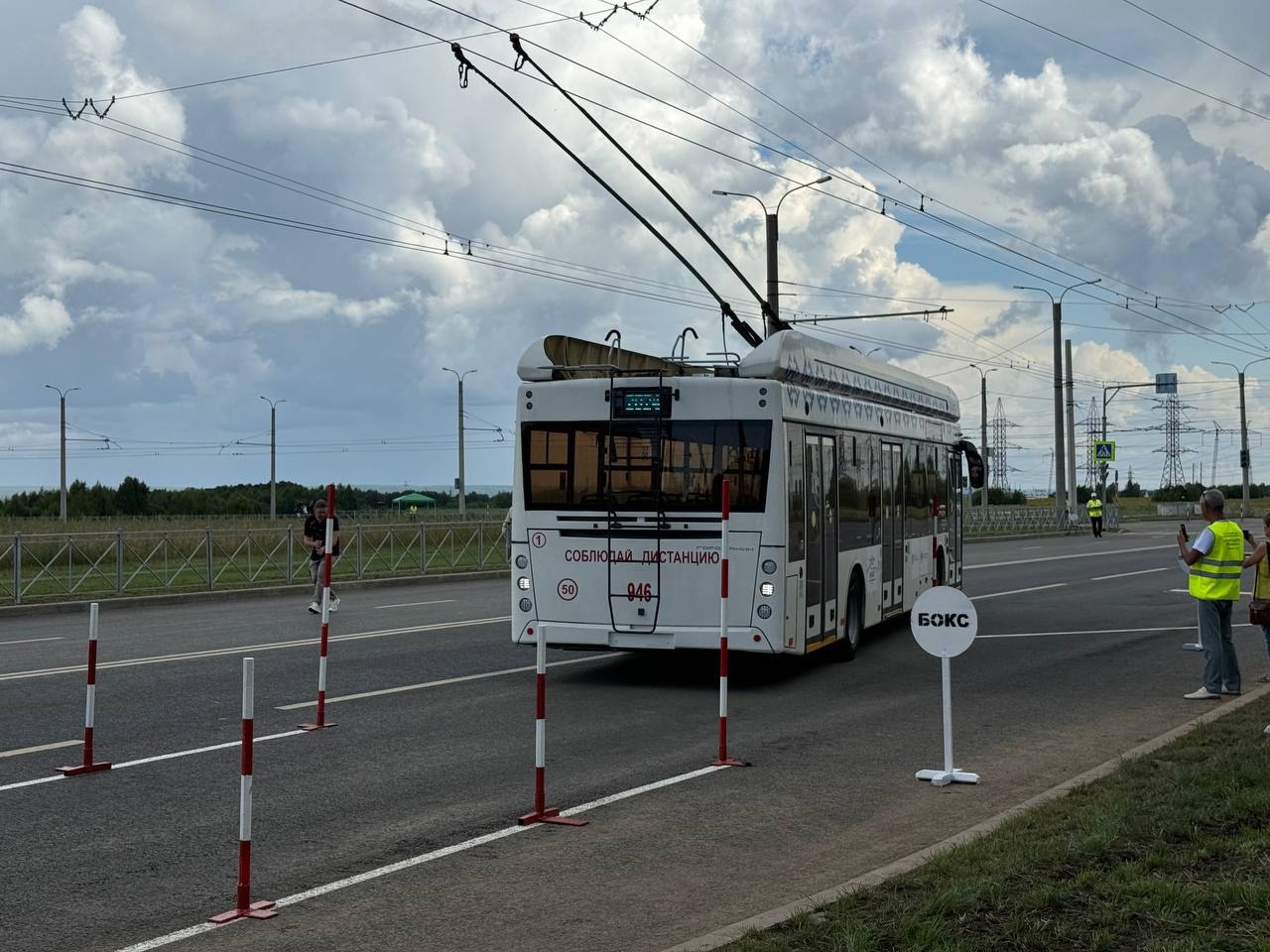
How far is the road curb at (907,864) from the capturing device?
5.85m

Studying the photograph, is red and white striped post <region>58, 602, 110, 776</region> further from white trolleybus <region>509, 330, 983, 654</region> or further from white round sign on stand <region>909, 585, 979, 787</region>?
white round sign on stand <region>909, 585, 979, 787</region>

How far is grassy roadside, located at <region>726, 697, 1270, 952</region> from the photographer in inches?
219

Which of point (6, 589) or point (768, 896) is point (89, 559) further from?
point (768, 896)

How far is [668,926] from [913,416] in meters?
13.7

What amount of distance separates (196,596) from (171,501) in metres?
98.9

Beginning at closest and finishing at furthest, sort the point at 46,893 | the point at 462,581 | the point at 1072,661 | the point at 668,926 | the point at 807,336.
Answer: the point at 668,926
the point at 46,893
the point at 807,336
the point at 1072,661
the point at 462,581

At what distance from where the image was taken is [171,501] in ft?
398

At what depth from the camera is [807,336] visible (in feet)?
47.1

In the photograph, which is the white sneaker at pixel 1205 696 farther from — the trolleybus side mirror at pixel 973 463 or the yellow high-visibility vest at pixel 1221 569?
the trolleybus side mirror at pixel 973 463

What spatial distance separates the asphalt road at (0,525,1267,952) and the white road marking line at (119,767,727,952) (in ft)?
0.19

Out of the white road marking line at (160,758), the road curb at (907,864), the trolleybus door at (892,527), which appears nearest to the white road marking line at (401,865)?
the road curb at (907,864)

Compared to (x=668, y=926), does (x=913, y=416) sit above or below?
above

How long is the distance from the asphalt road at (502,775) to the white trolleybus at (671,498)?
0.71 m

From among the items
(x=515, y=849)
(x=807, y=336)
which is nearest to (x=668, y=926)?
(x=515, y=849)
